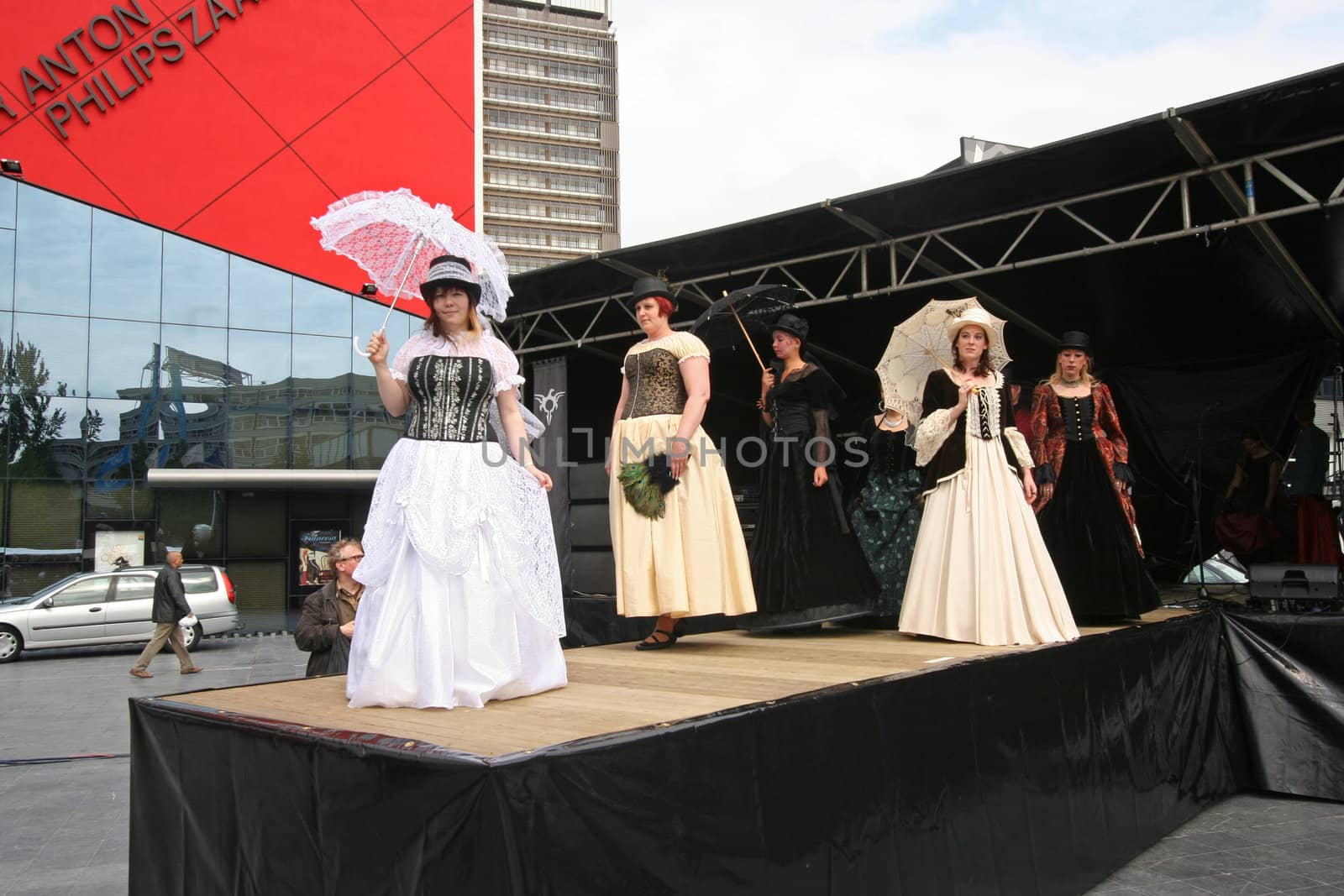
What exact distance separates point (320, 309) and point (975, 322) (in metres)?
15.3

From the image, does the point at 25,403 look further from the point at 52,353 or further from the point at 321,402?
the point at 321,402

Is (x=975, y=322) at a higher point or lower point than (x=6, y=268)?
lower

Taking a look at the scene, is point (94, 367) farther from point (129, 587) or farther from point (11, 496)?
point (129, 587)

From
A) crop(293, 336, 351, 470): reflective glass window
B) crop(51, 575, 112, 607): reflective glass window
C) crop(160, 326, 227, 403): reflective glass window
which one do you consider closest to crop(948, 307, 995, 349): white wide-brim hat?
crop(51, 575, 112, 607): reflective glass window

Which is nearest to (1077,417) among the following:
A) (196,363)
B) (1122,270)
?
(1122,270)

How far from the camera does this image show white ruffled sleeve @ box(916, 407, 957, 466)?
464 cm

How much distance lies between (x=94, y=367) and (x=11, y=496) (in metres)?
2.36

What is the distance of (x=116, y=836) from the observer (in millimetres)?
4809

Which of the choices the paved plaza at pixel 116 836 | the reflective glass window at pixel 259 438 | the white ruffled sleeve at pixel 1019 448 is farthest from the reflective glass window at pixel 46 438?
the white ruffled sleeve at pixel 1019 448

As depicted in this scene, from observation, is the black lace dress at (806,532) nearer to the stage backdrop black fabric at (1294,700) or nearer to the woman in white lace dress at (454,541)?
the woman in white lace dress at (454,541)

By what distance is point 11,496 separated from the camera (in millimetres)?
15766

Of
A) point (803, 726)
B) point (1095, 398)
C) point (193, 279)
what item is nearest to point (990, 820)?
point (803, 726)

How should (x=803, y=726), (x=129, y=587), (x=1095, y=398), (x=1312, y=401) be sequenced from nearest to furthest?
1. (x=803, y=726)
2. (x=1095, y=398)
3. (x=1312, y=401)
4. (x=129, y=587)

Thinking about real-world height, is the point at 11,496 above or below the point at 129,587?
above
